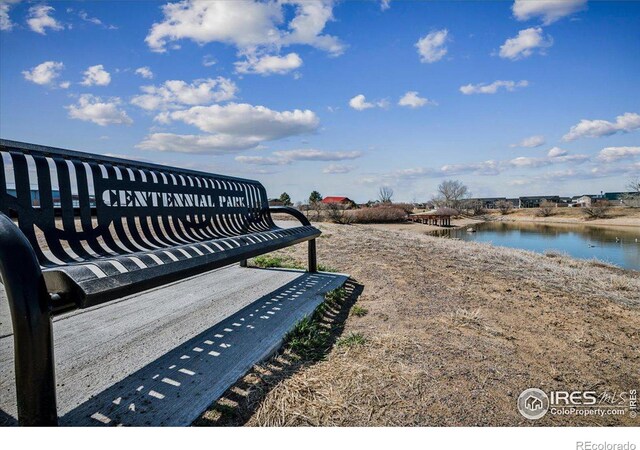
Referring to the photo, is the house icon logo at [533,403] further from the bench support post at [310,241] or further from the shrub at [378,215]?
the shrub at [378,215]

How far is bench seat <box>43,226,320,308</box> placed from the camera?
1389 mm

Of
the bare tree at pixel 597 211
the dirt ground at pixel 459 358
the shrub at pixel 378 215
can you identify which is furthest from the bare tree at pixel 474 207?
the dirt ground at pixel 459 358

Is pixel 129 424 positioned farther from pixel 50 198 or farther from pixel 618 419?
pixel 618 419

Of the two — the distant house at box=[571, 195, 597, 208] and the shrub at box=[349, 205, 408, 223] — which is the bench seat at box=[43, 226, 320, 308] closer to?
the shrub at box=[349, 205, 408, 223]

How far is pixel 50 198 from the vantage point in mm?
1965

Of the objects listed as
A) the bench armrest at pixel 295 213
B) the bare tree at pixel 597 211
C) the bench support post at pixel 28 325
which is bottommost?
the bare tree at pixel 597 211

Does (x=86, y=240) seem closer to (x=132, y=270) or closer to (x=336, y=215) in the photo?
(x=132, y=270)

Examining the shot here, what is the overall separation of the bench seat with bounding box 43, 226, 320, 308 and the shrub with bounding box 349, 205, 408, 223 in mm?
29839

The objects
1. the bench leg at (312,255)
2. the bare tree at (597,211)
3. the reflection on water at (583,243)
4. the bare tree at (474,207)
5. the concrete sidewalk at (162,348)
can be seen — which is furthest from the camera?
the bare tree at (474,207)

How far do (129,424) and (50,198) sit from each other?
4.26 ft

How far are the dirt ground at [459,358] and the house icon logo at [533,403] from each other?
0.12ft

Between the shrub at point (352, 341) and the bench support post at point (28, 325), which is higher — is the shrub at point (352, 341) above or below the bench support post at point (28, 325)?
below

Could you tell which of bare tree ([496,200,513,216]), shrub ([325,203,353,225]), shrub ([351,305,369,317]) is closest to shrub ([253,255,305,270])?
shrub ([351,305,369,317])

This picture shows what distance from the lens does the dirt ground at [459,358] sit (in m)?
1.67
